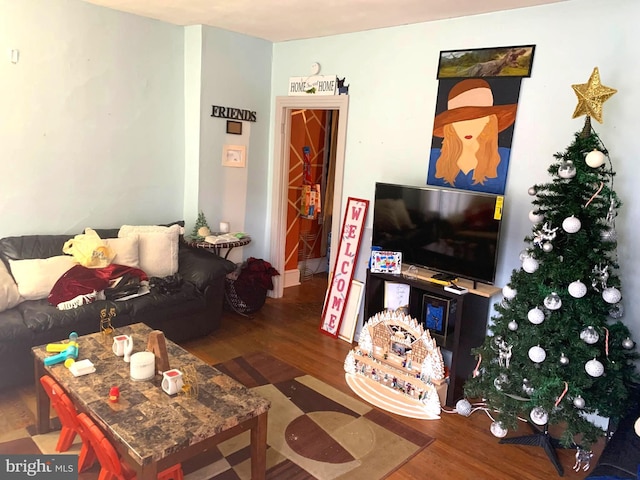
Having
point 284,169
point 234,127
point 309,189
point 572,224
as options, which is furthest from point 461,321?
point 309,189

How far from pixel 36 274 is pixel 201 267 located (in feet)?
3.77

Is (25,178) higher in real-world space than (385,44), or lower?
Result: lower

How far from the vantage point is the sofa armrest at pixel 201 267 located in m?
3.84

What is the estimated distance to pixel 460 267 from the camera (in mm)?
3209

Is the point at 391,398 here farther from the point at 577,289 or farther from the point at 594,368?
the point at 577,289

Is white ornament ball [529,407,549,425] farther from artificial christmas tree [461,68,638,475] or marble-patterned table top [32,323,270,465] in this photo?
marble-patterned table top [32,323,270,465]

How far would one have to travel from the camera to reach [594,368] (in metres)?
2.37

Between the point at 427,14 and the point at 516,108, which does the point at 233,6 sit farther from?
the point at 516,108

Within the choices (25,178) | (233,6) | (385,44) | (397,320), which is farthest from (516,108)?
(25,178)

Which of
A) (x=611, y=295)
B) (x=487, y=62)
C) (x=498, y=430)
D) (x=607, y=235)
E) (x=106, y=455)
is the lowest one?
A: (x=498, y=430)

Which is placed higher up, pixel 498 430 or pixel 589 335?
pixel 589 335

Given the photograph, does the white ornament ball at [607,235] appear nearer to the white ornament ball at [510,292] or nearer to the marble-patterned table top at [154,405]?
the white ornament ball at [510,292]

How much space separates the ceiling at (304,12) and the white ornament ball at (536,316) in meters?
1.89

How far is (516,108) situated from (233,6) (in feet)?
6.94
